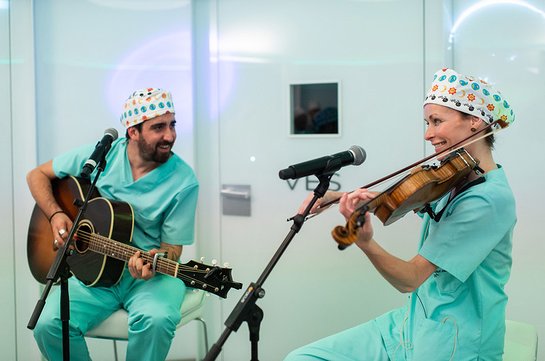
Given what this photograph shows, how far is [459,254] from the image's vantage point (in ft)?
6.61

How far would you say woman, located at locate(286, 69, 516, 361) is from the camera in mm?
2014

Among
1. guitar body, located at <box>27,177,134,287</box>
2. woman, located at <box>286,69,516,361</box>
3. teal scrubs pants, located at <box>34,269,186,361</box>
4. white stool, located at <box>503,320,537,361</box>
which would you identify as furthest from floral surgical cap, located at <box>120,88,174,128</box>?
white stool, located at <box>503,320,537,361</box>

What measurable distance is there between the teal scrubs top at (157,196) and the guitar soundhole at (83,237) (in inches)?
8.0

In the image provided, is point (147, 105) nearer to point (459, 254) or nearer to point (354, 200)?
point (354, 200)

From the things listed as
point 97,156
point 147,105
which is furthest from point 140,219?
point 97,156

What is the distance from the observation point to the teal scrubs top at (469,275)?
2018mm

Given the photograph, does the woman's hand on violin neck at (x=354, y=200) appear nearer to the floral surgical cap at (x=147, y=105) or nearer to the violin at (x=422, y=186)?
the violin at (x=422, y=186)

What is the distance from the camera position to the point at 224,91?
12.4 ft

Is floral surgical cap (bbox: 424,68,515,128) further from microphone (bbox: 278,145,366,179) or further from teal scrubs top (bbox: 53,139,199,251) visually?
teal scrubs top (bbox: 53,139,199,251)

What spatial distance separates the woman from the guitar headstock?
0.40 m

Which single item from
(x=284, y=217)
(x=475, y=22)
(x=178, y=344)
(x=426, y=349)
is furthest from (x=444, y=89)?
(x=178, y=344)

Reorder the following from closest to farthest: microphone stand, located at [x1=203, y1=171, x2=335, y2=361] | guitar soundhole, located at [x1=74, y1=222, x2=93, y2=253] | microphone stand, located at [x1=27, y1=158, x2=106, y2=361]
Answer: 1. microphone stand, located at [x1=203, y1=171, x2=335, y2=361]
2. microphone stand, located at [x1=27, y1=158, x2=106, y2=361]
3. guitar soundhole, located at [x1=74, y1=222, x2=93, y2=253]

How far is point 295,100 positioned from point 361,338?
63.7 inches

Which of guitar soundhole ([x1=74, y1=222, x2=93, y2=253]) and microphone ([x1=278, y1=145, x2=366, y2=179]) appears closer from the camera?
microphone ([x1=278, y1=145, x2=366, y2=179])
